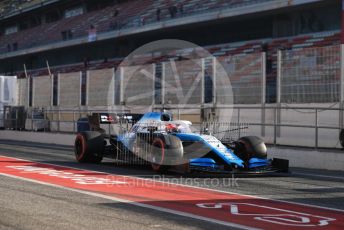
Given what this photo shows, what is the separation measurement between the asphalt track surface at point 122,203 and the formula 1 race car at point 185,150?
226 millimetres

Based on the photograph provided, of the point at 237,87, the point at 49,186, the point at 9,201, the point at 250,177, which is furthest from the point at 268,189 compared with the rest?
the point at 237,87

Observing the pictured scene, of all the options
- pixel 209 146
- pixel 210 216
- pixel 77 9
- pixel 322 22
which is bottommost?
pixel 210 216

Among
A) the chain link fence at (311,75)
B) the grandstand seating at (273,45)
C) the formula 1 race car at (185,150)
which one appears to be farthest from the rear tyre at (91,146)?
the grandstand seating at (273,45)

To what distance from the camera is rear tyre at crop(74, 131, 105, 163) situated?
13.0 metres

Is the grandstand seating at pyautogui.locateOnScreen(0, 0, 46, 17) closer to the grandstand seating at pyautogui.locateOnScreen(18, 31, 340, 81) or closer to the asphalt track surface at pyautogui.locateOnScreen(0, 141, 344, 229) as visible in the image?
the grandstand seating at pyautogui.locateOnScreen(18, 31, 340, 81)

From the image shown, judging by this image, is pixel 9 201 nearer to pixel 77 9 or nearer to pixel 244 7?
pixel 244 7

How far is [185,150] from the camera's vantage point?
34.9ft

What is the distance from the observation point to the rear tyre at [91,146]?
42.8ft

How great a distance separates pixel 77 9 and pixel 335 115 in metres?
38.9

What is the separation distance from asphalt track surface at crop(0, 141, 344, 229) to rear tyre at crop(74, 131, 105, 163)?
3.81ft

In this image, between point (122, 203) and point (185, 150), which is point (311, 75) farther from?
point (122, 203)

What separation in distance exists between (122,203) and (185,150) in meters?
3.43

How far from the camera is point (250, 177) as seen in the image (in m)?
10.8

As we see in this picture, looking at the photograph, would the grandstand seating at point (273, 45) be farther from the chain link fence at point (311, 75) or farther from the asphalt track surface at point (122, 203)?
the asphalt track surface at point (122, 203)
